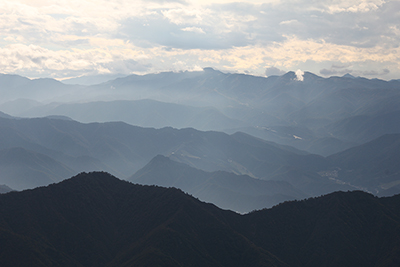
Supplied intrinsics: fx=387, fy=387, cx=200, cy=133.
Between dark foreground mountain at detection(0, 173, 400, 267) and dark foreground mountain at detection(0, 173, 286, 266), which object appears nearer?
dark foreground mountain at detection(0, 173, 286, 266)

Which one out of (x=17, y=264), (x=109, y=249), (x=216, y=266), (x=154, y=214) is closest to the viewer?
(x=17, y=264)

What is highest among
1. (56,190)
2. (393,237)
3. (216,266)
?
(56,190)

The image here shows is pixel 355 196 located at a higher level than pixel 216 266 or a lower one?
higher

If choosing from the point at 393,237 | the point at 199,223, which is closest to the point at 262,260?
the point at 199,223

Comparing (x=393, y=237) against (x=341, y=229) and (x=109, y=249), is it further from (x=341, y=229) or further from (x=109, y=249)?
(x=109, y=249)

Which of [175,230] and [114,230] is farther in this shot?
[114,230]

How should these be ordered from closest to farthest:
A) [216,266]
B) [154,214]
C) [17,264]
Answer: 1. [17,264]
2. [216,266]
3. [154,214]

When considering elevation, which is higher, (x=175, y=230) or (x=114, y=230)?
(x=175, y=230)

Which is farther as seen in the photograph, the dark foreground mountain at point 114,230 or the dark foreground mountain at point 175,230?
the dark foreground mountain at point 175,230
